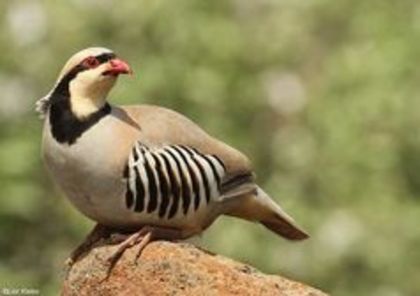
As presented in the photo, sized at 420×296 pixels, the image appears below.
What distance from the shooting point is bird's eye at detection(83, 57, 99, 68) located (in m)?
4.83

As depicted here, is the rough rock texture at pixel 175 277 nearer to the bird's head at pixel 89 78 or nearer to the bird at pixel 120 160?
the bird at pixel 120 160

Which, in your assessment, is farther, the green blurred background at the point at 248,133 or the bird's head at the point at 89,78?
the green blurred background at the point at 248,133

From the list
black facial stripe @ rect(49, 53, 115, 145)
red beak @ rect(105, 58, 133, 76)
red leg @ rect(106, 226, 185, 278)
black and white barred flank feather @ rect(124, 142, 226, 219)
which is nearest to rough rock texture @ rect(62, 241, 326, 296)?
red leg @ rect(106, 226, 185, 278)

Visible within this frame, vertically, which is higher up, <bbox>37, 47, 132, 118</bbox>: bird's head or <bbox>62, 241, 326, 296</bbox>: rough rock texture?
<bbox>37, 47, 132, 118</bbox>: bird's head

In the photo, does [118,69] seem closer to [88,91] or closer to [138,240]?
[88,91]

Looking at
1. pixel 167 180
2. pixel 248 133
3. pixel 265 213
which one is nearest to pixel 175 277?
pixel 167 180

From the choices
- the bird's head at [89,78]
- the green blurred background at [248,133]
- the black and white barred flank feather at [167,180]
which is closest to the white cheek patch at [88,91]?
the bird's head at [89,78]

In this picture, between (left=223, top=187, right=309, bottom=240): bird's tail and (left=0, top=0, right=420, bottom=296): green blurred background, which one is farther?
(left=0, top=0, right=420, bottom=296): green blurred background

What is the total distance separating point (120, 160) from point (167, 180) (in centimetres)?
17

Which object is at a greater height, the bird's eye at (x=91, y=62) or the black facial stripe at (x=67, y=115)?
the bird's eye at (x=91, y=62)

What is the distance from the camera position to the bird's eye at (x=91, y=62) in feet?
15.9

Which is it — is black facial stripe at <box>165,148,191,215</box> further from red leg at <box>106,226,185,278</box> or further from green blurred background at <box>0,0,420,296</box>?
green blurred background at <box>0,0,420,296</box>

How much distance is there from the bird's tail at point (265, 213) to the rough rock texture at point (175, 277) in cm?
57

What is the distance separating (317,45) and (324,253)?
3263 mm
